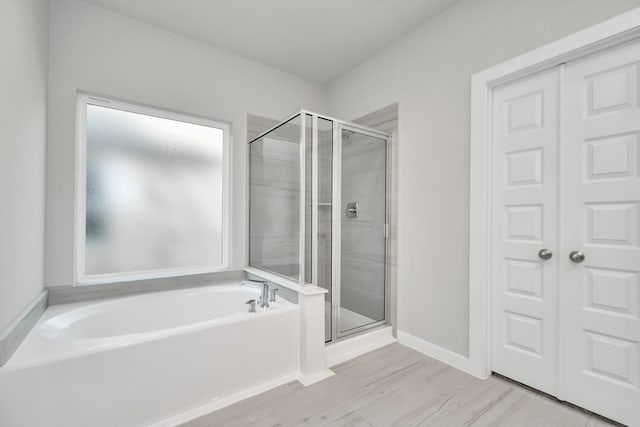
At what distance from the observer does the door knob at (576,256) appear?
1.58m

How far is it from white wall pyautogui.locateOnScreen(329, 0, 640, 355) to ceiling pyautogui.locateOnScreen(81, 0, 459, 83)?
0.67ft

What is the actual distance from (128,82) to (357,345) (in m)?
2.82

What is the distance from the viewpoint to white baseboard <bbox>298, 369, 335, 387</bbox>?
1868 millimetres

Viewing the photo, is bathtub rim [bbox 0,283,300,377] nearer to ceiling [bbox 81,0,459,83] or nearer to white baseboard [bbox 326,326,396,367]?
white baseboard [bbox 326,326,396,367]

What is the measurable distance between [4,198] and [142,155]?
116 cm

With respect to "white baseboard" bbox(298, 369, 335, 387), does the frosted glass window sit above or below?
above

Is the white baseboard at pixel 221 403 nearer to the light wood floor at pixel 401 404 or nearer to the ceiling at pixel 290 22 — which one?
the light wood floor at pixel 401 404

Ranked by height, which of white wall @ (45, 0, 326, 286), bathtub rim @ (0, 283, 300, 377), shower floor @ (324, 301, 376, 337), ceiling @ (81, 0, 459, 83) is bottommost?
shower floor @ (324, 301, 376, 337)

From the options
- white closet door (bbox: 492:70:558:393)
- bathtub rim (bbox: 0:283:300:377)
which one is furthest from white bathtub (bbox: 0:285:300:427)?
white closet door (bbox: 492:70:558:393)

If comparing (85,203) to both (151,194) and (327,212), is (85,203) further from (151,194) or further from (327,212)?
(327,212)

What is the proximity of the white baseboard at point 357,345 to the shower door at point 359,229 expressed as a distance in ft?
0.24

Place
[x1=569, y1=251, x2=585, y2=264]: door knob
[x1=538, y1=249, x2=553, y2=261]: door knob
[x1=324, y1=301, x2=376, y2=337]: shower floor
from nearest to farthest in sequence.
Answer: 1. [x1=569, y1=251, x2=585, y2=264]: door knob
2. [x1=538, y1=249, x2=553, y2=261]: door knob
3. [x1=324, y1=301, x2=376, y2=337]: shower floor

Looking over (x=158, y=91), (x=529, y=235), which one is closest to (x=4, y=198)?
(x=158, y=91)

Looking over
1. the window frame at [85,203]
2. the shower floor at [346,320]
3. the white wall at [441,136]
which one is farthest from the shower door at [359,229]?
the window frame at [85,203]
